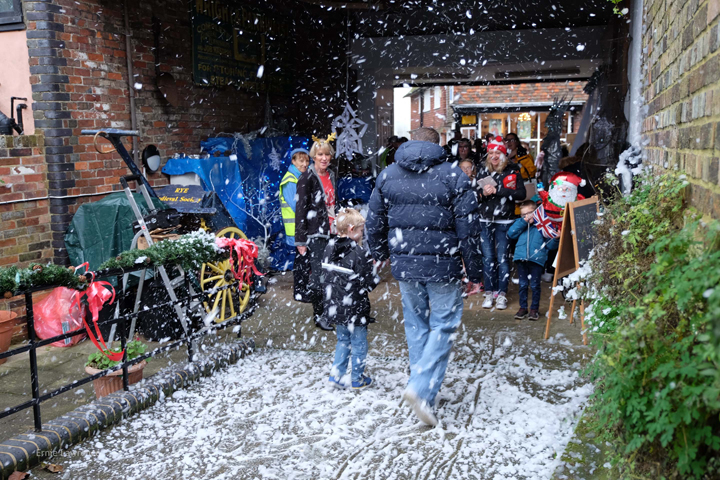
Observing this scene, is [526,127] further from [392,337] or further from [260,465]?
[260,465]

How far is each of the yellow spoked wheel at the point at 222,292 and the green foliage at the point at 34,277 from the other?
232 cm

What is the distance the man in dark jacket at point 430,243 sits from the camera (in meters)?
4.01

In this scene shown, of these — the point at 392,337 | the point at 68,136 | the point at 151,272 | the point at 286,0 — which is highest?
the point at 286,0

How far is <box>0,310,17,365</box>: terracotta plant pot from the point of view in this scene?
18.3ft

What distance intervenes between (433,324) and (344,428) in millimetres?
914

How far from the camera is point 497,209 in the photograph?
22.6ft

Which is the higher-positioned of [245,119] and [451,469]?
[245,119]

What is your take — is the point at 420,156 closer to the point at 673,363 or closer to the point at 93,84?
the point at 673,363

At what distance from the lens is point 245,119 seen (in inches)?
389

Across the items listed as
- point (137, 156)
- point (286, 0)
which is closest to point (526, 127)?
point (286, 0)

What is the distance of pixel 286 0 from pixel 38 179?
5.96m

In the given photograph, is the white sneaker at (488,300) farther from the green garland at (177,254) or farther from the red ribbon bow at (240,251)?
the green garland at (177,254)

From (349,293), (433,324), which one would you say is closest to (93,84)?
(349,293)

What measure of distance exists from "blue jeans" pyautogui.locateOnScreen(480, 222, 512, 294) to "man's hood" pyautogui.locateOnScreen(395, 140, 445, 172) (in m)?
3.03
